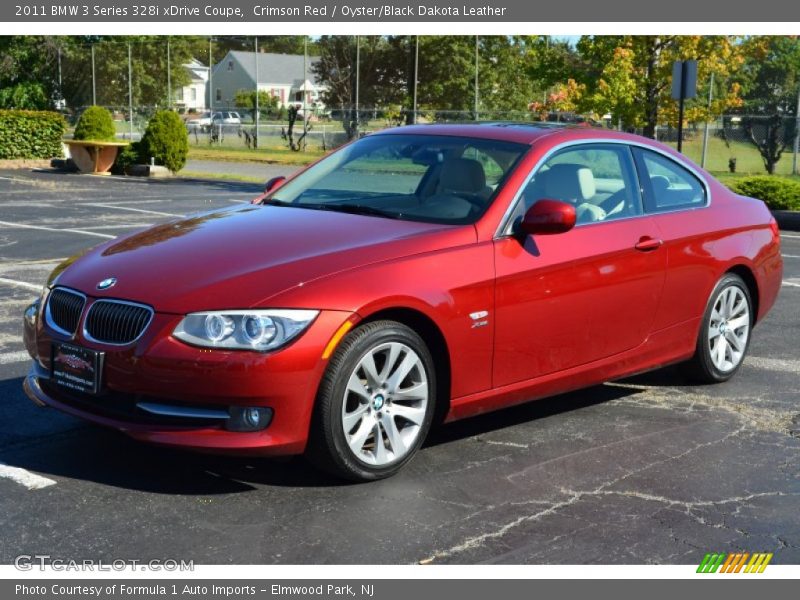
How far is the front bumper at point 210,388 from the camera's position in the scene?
176 inches

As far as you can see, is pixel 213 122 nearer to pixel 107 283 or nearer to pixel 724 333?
pixel 724 333

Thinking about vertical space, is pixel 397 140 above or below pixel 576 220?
above

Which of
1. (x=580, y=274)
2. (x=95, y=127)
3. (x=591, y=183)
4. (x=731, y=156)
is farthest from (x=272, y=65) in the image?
(x=580, y=274)

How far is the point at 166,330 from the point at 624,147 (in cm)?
319

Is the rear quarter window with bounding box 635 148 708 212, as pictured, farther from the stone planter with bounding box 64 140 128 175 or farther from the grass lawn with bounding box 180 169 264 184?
the stone planter with bounding box 64 140 128 175

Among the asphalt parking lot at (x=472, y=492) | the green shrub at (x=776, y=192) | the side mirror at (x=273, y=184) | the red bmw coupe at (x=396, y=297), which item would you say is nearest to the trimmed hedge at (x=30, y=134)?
the green shrub at (x=776, y=192)

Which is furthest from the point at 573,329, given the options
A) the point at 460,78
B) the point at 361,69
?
the point at 361,69

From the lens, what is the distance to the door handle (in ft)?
20.0

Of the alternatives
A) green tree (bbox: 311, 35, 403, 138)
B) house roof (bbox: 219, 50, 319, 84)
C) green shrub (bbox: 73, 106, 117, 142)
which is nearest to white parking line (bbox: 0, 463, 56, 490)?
green shrub (bbox: 73, 106, 117, 142)

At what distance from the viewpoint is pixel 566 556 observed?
13.6 feet

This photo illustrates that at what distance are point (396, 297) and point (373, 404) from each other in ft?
1.62
